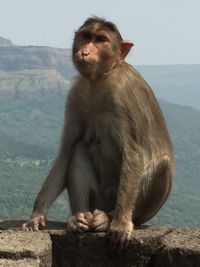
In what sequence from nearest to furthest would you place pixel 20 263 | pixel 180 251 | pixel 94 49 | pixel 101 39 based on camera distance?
pixel 20 263
pixel 180 251
pixel 94 49
pixel 101 39

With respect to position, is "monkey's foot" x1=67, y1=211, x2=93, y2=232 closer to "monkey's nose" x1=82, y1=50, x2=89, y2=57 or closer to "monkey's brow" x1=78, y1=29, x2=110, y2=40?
"monkey's nose" x1=82, y1=50, x2=89, y2=57

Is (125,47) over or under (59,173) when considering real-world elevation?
over

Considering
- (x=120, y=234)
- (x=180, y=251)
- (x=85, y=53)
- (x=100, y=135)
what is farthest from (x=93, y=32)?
(x=180, y=251)

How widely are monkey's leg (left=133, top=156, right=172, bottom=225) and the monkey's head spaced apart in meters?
0.84

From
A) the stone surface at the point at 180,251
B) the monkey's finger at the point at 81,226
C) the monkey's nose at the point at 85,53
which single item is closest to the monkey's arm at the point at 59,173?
the monkey's finger at the point at 81,226

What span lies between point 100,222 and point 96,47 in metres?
1.26

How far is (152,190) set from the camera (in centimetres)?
573

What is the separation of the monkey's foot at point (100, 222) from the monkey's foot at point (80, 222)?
0.03 meters

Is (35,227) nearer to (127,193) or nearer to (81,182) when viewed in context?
(81,182)

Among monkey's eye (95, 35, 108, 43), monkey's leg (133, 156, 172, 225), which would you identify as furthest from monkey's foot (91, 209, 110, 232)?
monkey's eye (95, 35, 108, 43)

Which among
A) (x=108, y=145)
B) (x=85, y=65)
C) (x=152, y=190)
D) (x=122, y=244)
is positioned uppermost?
(x=85, y=65)

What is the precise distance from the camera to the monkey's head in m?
5.45

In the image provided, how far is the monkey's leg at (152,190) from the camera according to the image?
18.7 feet

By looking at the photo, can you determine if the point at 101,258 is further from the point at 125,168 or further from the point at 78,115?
the point at 78,115
